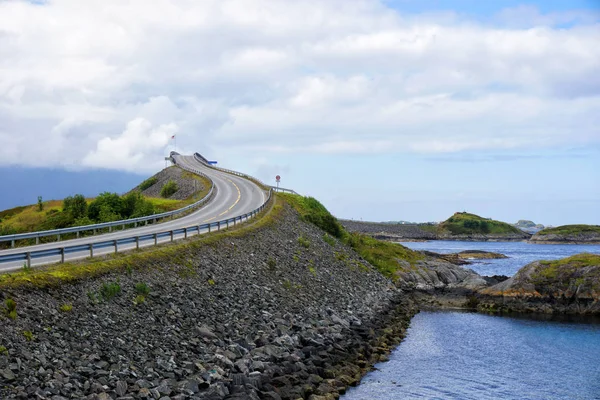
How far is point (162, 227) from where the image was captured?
47406 millimetres

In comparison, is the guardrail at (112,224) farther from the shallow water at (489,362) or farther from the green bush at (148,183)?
the shallow water at (489,362)

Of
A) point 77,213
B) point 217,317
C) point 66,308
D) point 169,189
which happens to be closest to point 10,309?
point 66,308

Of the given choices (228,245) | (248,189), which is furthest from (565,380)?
(248,189)

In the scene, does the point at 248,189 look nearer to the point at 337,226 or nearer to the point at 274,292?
the point at 337,226

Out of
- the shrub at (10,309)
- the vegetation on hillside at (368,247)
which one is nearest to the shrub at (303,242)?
the vegetation on hillside at (368,247)

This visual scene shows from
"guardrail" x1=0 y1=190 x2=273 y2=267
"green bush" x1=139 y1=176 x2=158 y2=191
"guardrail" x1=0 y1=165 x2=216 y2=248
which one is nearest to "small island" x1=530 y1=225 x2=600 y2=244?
"green bush" x1=139 y1=176 x2=158 y2=191

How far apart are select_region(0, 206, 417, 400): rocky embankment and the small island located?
158 meters

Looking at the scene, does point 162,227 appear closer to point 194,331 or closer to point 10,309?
point 194,331

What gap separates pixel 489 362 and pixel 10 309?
25.7 metres

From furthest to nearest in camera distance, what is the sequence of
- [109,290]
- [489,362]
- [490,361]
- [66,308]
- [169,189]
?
[169,189] → [490,361] → [489,362] → [109,290] → [66,308]

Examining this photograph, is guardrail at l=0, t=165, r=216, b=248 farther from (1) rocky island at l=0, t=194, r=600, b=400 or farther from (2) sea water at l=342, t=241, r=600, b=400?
(2) sea water at l=342, t=241, r=600, b=400

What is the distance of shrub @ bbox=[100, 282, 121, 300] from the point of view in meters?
25.1

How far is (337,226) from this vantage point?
2810 inches

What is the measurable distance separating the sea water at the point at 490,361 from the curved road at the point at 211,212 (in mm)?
15307
